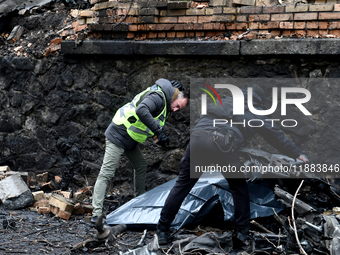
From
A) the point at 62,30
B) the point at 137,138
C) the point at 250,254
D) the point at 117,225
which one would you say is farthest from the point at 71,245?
the point at 62,30

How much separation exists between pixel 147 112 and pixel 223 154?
2.88ft

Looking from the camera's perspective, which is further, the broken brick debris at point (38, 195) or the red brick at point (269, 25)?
the broken brick debris at point (38, 195)

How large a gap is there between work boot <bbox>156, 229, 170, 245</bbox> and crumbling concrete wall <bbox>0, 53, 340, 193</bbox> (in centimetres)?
133

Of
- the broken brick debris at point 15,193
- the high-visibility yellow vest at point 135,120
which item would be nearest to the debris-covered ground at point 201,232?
the broken brick debris at point 15,193

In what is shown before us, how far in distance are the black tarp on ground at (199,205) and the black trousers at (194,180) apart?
32 centimetres

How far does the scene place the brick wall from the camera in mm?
4670

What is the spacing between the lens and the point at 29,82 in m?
6.10

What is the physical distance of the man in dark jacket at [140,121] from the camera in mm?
4266

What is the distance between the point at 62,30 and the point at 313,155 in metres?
3.83

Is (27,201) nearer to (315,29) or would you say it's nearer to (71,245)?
(71,245)

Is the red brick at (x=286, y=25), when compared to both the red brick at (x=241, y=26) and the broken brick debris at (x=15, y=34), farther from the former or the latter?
the broken brick debris at (x=15, y=34)

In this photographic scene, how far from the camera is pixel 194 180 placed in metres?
4.07

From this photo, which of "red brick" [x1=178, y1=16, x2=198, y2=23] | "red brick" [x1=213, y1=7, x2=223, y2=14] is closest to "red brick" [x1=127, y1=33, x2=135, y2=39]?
"red brick" [x1=178, y1=16, x2=198, y2=23]

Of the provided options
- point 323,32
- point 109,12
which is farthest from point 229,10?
point 109,12
